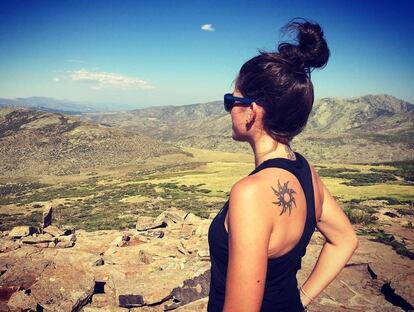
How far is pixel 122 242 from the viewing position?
1462cm

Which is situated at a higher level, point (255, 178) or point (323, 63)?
point (323, 63)

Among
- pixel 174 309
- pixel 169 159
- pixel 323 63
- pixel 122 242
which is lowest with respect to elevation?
pixel 169 159

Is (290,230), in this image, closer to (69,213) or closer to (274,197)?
(274,197)

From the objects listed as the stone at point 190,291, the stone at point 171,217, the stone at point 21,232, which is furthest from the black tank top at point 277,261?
the stone at point 21,232

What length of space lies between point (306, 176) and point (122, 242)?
44.5ft

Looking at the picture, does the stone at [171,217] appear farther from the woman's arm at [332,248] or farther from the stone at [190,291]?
the woman's arm at [332,248]

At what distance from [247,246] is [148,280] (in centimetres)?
761

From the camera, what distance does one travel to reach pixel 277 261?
2.03 m

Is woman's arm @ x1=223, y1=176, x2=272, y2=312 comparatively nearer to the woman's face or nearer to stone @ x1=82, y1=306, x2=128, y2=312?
the woman's face

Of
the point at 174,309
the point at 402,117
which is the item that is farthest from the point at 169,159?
the point at 402,117

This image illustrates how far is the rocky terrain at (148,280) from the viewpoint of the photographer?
743 centimetres

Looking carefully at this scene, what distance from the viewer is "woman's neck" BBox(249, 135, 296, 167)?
2.22m

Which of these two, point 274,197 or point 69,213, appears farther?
point 69,213

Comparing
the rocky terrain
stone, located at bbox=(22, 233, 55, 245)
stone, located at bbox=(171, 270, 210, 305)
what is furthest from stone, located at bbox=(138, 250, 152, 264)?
stone, located at bbox=(22, 233, 55, 245)
